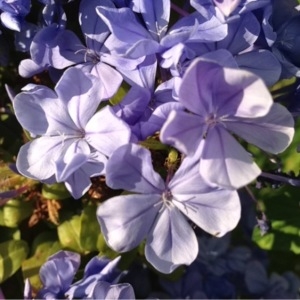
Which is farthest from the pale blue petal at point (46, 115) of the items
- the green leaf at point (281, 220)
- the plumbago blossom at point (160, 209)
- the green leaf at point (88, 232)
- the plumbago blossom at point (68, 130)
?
the green leaf at point (281, 220)

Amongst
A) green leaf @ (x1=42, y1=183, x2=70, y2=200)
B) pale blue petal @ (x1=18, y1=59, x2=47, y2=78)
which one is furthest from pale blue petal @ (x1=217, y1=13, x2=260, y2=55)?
green leaf @ (x1=42, y1=183, x2=70, y2=200)

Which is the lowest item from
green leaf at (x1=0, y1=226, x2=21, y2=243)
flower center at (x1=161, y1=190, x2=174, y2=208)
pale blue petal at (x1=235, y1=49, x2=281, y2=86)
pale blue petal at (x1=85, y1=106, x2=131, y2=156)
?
green leaf at (x1=0, y1=226, x2=21, y2=243)

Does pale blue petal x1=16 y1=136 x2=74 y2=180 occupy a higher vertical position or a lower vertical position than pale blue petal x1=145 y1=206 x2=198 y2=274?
higher

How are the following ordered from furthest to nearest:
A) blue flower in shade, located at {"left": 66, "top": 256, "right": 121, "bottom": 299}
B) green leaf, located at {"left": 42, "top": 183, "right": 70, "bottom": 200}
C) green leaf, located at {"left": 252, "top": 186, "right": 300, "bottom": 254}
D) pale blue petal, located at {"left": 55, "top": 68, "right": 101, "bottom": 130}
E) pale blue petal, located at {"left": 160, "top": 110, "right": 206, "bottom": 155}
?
green leaf, located at {"left": 252, "top": 186, "right": 300, "bottom": 254} → green leaf, located at {"left": 42, "top": 183, "right": 70, "bottom": 200} → blue flower in shade, located at {"left": 66, "top": 256, "right": 121, "bottom": 299} → pale blue petal, located at {"left": 55, "top": 68, "right": 101, "bottom": 130} → pale blue petal, located at {"left": 160, "top": 110, "right": 206, "bottom": 155}

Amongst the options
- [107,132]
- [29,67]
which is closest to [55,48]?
[29,67]

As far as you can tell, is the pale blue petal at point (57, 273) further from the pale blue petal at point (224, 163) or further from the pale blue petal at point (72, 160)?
the pale blue petal at point (224, 163)

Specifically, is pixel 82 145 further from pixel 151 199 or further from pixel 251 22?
pixel 251 22

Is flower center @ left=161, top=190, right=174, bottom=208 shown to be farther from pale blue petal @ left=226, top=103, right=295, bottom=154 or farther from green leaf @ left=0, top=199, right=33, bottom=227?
green leaf @ left=0, top=199, right=33, bottom=227
